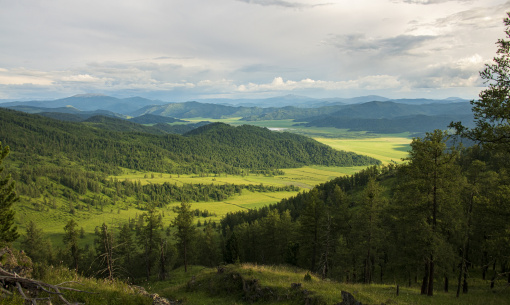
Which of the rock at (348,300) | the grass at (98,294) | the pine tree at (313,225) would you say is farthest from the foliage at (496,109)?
the pine tree at (313,225)

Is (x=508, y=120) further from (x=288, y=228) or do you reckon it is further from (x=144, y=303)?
(x=288, y=228)

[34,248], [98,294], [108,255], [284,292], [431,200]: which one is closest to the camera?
[98,294]

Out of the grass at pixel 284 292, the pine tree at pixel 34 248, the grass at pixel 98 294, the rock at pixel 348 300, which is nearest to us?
the grass at pixel 98 294

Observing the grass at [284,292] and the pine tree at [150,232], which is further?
the pine tree at [150,232]

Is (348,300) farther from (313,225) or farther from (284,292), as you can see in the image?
(313,225)

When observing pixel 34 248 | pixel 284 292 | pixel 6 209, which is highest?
pixel 6 209

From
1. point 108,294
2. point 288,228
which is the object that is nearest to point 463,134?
point 108,294

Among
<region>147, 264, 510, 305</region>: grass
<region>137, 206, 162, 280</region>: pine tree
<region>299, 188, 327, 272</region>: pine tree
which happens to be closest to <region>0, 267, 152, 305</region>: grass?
<region>147, 264, 510, 305</region>: grass

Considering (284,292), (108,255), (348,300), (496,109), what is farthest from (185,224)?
(496,109)

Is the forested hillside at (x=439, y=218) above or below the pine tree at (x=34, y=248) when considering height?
above

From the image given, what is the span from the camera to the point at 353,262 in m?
42.5

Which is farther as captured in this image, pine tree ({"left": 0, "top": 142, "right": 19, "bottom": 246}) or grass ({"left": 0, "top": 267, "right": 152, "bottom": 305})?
pine tree ({"left": 0, "top": 142, "right": 19, "bottom": 246})

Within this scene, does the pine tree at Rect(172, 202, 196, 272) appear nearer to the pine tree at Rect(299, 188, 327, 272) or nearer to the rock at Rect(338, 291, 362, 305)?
the pine tree at Rect(299, 188, 327, 272)

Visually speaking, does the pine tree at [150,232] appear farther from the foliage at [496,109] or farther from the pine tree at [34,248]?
the foliage at [496,109]
